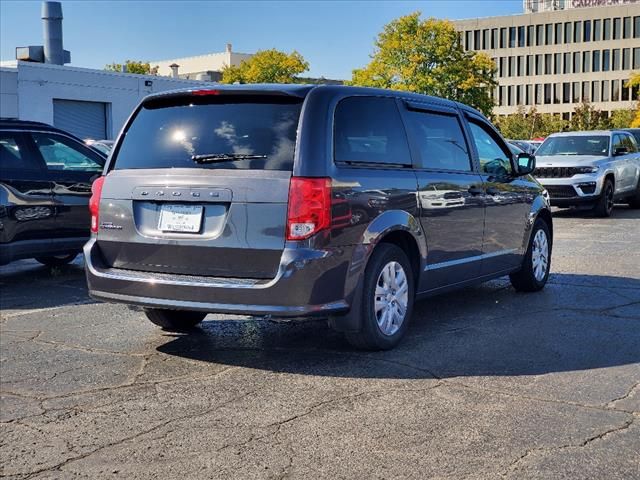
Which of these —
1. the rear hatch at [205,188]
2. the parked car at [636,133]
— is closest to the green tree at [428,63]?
the parked car at [636,133]

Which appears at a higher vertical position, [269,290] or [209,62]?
[209,62]

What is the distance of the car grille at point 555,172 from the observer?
685 inches

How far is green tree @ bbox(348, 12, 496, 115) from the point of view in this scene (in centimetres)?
7200

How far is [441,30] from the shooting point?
237 ft

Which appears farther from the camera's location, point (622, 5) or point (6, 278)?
point (622, 5)

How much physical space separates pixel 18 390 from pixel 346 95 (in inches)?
111

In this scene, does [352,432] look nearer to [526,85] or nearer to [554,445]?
[554,445]

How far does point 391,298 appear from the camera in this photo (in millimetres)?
5969

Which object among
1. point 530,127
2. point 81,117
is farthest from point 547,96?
point 81,117

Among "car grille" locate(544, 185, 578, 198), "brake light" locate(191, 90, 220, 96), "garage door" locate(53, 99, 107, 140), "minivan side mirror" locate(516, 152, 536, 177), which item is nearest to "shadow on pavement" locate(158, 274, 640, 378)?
"minivan side mirror" locate(516, 152, 536, 177)

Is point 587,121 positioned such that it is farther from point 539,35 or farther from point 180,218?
point 180,218

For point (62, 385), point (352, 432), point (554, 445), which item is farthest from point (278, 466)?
point (62, 385)

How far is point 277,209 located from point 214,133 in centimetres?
75

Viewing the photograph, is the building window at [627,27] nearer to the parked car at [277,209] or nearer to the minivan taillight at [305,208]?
the parked car at [277,209]
